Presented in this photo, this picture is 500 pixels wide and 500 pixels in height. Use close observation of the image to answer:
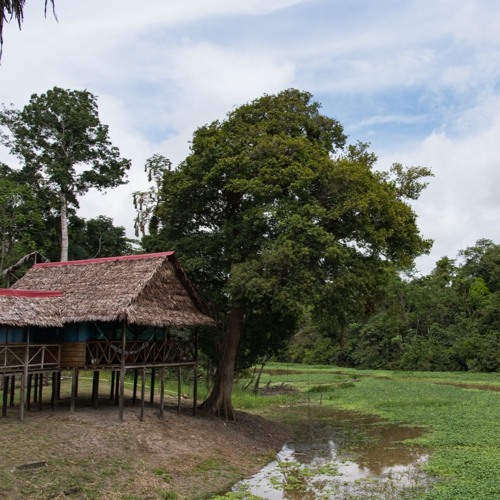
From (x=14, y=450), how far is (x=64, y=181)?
16525 millimetres

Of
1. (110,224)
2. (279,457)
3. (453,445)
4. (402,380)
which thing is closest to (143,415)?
(279,457)

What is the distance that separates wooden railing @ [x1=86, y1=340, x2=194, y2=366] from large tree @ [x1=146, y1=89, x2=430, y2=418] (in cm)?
232

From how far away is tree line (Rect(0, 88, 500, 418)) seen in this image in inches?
709

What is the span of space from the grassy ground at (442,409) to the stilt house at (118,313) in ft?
27.9

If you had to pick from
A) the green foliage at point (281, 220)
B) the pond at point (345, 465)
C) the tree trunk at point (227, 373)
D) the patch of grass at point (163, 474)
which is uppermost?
the green foliage at point (281, 220)

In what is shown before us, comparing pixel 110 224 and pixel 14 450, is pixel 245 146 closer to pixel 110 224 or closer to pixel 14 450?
pixel 14 450

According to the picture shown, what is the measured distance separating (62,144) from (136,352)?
13870 millimetres

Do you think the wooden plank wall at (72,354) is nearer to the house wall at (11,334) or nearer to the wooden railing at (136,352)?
the wooden railing at (136,352)

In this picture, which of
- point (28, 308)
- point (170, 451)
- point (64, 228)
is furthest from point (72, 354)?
point (64, 228)

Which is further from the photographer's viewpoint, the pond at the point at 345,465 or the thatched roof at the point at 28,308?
the thatched roof at the point at 28,308

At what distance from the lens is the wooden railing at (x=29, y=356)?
49.3ft

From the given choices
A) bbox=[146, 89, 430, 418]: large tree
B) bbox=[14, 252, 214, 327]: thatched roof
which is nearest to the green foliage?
bbox=[146, 89, 430, 418]: large tree

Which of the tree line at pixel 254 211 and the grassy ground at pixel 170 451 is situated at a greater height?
the tree line at pixel 254 211

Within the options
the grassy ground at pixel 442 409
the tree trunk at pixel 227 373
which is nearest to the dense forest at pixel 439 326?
the grassy ground at pixel 442 409
